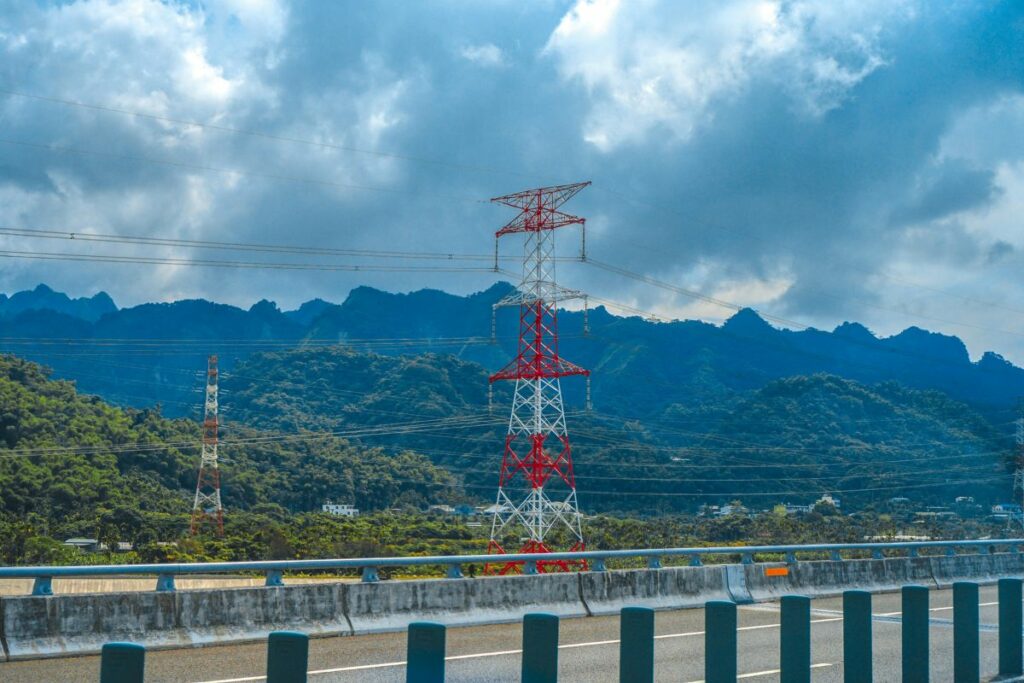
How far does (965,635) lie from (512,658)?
17.0ft

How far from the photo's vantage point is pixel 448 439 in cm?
13225

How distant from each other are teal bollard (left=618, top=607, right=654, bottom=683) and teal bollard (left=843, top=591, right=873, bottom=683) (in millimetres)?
2155

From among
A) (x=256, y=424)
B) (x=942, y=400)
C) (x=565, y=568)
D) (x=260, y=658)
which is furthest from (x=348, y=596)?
(x=942, y=400)

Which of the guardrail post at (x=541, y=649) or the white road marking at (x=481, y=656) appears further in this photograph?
the white road marking at (x=481, y=656)

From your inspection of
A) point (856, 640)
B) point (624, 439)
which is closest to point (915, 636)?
point (856, 640)

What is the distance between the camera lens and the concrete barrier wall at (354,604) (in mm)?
12062

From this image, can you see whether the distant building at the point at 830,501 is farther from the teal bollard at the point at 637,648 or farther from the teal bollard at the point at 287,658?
the teal bollard at the point at 287,658

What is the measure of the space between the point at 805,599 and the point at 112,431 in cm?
8813

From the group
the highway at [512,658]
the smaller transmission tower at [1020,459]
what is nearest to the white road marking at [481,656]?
the highway at [512,658]

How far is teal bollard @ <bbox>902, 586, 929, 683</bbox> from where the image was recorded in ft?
27.1

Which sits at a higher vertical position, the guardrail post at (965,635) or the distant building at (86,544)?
the guardrail post at (965,635)

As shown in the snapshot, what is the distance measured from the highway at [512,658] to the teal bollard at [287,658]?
6.72 meters

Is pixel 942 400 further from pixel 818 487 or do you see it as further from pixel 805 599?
pixel 805 599

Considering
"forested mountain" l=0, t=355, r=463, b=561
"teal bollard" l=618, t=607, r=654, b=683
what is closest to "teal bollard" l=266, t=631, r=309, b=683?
"teal bollard" l=618, t=607, r=654, b=683
